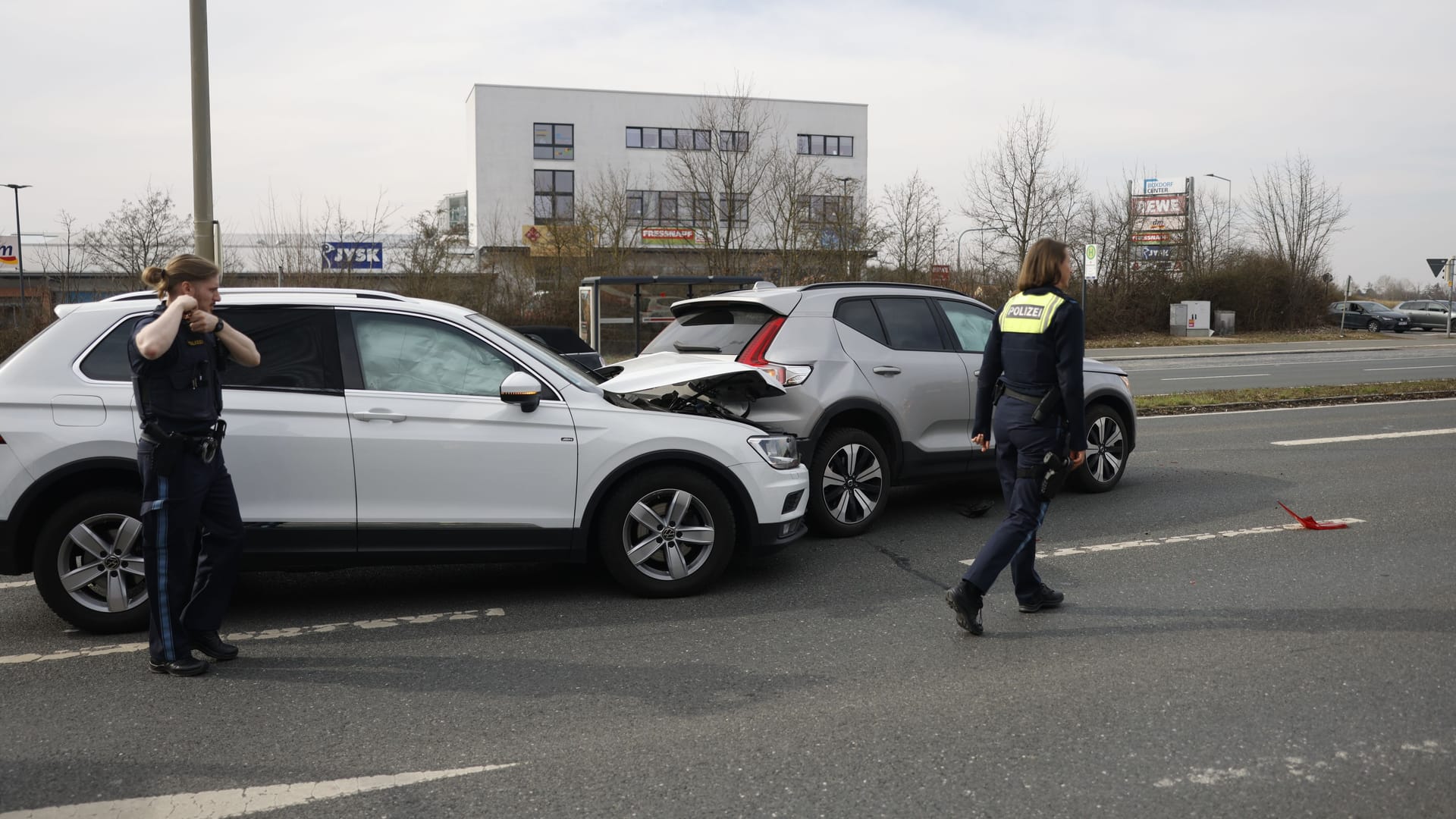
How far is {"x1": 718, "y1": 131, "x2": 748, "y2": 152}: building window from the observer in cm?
3938

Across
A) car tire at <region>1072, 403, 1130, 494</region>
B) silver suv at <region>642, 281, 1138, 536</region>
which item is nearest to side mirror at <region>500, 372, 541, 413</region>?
silver suv at <region>642, 281, 1138, 536</region>

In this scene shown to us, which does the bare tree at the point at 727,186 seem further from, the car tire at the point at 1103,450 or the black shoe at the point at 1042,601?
the black shoe at the point at 1042,601

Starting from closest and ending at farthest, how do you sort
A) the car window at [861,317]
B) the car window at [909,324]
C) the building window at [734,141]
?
the car window at [861,317] → the car window at [909,324] → the building window at [734,141]

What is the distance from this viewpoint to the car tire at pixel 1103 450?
9008 millimetres

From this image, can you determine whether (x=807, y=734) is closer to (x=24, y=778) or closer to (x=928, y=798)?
(x=928, y=798)

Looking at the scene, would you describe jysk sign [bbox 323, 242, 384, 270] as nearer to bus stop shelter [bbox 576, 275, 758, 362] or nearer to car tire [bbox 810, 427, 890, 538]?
bus stop shelter [bbox 576, 275, 758, 362]

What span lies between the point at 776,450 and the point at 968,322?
287 cm

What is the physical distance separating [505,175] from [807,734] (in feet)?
190

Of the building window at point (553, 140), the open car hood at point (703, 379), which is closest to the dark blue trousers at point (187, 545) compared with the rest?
the open car hood at point (703, 379)

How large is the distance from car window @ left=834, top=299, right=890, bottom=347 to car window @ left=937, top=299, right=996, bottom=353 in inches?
26.6

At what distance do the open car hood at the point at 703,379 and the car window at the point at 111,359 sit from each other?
8.67ft

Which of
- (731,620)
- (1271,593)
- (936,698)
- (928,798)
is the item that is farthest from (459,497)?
(1271,593)

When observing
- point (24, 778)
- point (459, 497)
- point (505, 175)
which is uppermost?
point (505, 175)

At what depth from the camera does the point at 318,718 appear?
14.0ft
